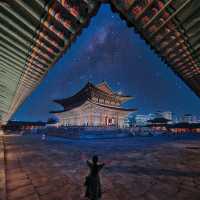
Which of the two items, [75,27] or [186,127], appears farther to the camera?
[186,127]

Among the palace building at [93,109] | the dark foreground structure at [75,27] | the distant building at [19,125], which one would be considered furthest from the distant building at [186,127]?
the dark foreground structure at [75,27]

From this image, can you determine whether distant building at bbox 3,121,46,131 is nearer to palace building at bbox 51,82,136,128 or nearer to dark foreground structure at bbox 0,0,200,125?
palace building at bbox 51,82,136,128

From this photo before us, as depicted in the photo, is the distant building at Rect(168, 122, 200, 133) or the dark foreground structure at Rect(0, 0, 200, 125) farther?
the distant building at Rect(168, 122, 200, 133)

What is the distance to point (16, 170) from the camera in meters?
5.03

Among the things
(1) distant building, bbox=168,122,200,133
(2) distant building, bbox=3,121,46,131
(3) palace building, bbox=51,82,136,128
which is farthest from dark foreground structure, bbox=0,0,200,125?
(2) distant building, bbox=3,121,46,131

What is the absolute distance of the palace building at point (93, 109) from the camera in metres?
29.5

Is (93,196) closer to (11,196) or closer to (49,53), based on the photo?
(11,196)

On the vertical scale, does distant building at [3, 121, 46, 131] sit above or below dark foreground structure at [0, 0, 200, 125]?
below

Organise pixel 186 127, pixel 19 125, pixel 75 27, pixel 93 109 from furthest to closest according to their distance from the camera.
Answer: pixel 19 125 → pixel 186 127 → pixel 93 109 → pixel 75 27

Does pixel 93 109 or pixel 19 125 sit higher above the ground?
pixel 93 109

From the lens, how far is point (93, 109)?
29.6 m

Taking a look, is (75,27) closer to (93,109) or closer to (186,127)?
(93,109)

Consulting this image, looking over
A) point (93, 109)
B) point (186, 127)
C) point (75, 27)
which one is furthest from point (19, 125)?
point (75, 27)

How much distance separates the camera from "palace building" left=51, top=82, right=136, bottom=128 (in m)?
29.5
